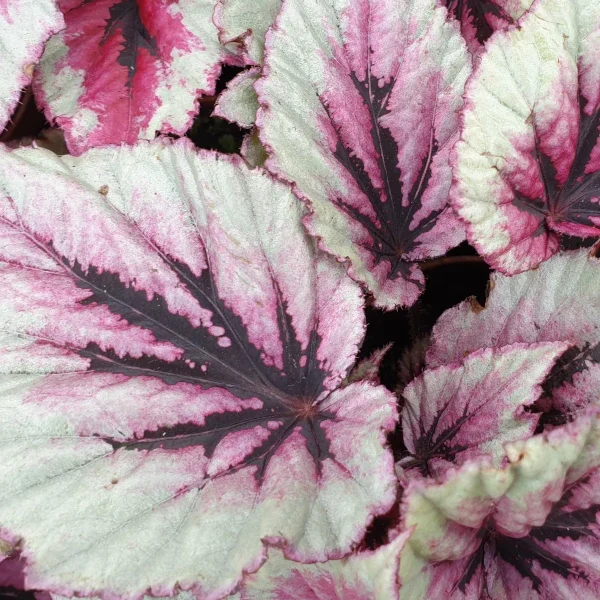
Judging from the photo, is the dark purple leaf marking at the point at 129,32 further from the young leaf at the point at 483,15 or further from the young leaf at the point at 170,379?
the young leaf at the point at 483,15

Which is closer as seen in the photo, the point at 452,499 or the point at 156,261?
the point at 452,499

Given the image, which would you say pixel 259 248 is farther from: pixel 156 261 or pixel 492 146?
pixel 492 146

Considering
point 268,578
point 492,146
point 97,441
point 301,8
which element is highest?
point 301,8

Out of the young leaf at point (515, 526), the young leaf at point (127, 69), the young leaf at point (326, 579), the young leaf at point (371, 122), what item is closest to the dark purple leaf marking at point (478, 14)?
the young leaf at point (371, 122)

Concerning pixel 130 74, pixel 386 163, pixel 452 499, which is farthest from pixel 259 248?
pixel 130 74

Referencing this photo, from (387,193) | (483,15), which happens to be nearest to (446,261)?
(387,193)

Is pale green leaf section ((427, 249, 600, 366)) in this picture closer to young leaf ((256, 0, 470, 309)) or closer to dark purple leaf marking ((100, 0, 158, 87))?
young leaf ((256, 0, 470, 309))

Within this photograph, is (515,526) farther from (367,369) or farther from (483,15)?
(483,15)
